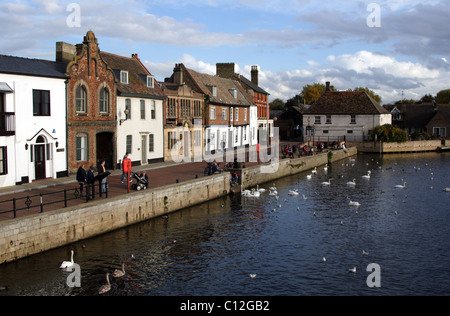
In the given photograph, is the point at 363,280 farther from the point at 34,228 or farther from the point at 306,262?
the point at 34,228

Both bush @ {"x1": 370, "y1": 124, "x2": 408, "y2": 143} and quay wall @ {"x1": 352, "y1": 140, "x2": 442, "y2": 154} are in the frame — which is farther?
bush @ {"x1": 370, "y1": 124, "x2": 408, "y2": 143}

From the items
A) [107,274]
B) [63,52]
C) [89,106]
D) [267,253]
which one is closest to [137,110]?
[89,106]

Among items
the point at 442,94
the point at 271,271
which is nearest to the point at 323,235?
the point at 271,271

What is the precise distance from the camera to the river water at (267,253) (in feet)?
56.6

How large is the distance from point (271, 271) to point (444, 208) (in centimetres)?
1794

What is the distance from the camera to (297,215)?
29.1 m

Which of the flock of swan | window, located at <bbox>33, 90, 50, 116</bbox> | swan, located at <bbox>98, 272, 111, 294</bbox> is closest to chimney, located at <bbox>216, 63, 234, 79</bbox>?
window, located at <bbox>33, 90, 50, 116</bbox>

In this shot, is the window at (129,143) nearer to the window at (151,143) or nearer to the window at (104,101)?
the window at (151,143)

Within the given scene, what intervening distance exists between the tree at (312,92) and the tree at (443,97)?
4024 centimetres

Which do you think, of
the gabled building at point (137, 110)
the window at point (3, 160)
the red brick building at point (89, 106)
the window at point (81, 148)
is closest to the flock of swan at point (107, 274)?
the window at point (3, 160)

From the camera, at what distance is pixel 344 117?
79500mm

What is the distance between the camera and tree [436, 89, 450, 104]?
142750mm

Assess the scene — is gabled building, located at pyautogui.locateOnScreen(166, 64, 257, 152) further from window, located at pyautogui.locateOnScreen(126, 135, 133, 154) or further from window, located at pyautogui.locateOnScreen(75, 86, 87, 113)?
window, located at pyautogui.locateOnScreen(75, 86, 87, 113)

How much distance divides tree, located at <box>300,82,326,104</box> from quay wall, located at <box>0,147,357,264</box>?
95.8 m
